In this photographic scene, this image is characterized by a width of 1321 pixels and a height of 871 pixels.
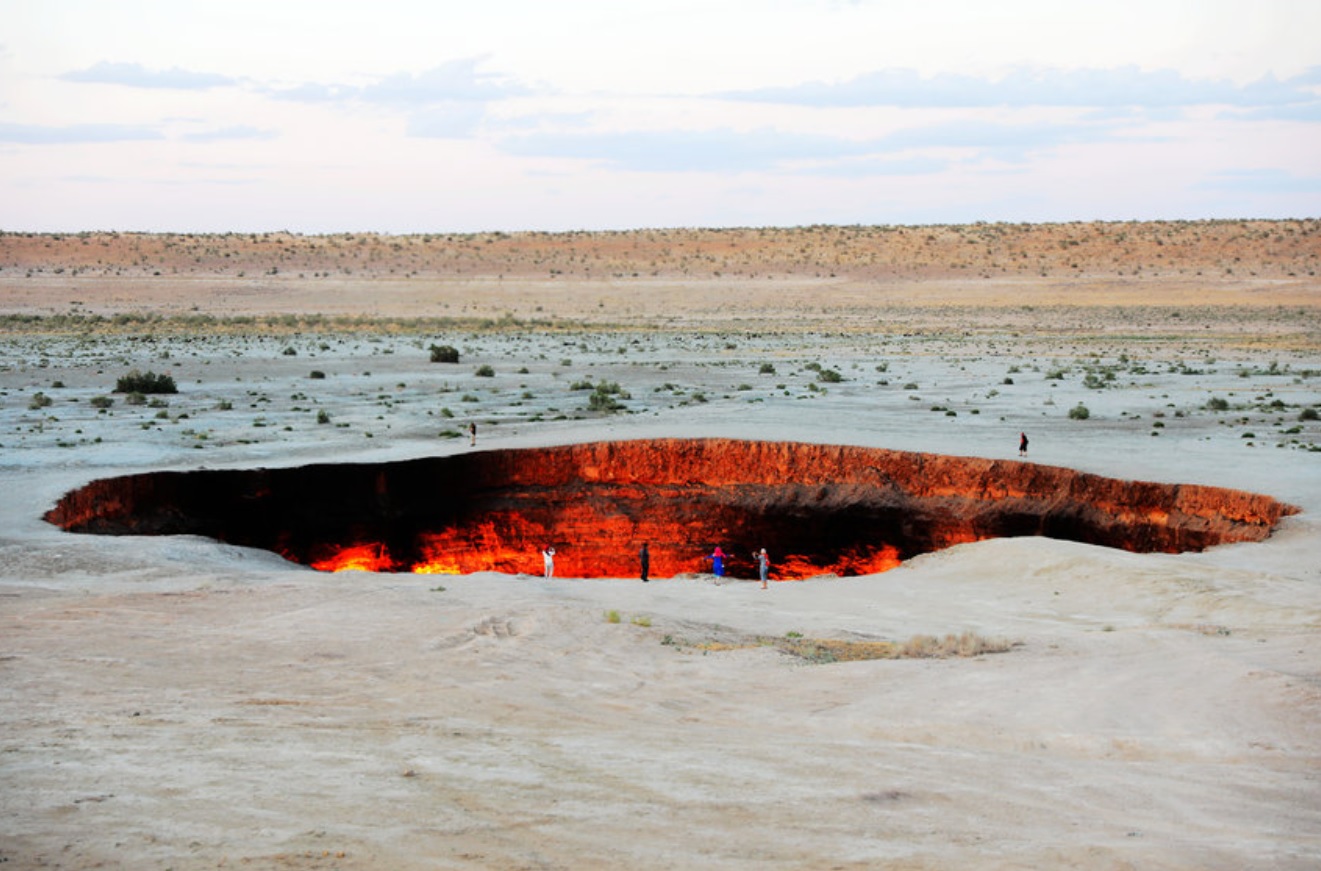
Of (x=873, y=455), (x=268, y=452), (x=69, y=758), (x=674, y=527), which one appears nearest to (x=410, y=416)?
(x=268, y=452)

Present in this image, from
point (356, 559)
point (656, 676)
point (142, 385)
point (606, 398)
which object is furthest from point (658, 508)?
point (142, 385)

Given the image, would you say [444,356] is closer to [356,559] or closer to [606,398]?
[606,398]

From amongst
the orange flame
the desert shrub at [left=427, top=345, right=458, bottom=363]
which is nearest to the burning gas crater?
the orange flame

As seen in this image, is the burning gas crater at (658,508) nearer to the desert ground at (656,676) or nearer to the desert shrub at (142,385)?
the desert ground at (656,676)

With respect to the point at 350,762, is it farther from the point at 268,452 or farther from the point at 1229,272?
the point at 1229,272

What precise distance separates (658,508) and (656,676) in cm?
1417

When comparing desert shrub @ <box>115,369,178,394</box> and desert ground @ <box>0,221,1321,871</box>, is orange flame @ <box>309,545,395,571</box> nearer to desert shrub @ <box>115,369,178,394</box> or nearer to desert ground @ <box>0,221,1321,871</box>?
desert ground @ <box>0,221,1321,871</box>

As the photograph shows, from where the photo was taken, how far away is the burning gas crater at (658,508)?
22.7 m

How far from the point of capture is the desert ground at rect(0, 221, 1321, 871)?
26.4ft

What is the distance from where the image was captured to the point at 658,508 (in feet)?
88.4

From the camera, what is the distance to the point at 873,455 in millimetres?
26016

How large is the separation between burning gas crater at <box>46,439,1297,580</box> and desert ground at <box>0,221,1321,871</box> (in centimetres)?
92

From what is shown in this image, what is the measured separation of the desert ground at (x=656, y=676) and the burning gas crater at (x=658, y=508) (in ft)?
3.02

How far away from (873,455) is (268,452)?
40.4ft
